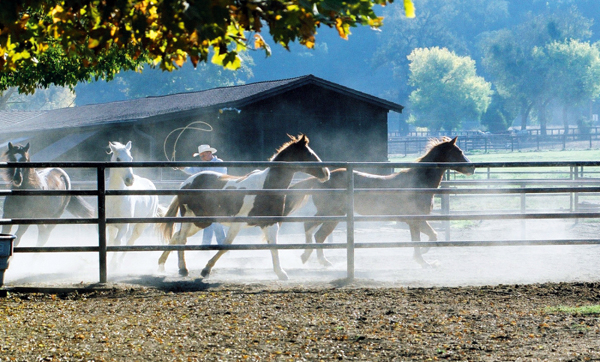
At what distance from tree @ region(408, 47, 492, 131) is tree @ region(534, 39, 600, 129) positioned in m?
8.30

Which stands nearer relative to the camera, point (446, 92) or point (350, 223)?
point (350, 223)

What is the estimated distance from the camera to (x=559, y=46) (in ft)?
247

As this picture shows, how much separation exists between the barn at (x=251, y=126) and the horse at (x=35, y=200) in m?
8.40

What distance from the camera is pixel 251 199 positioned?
26.7 ft

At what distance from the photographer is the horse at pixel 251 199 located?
26.1 ft

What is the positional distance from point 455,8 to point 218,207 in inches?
4893

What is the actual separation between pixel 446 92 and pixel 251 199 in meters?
74.2

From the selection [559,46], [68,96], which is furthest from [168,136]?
[68,96]

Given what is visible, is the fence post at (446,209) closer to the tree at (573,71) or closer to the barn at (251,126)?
the barn at (251,126)

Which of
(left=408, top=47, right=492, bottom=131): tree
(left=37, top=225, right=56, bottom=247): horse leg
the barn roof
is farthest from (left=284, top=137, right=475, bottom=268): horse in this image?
(left=408, top=47, right=492, bottom=131): tree

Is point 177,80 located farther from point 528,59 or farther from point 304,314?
point 304,314

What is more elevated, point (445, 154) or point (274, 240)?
point (445, 154)

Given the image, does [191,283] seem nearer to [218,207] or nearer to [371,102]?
[218,207]

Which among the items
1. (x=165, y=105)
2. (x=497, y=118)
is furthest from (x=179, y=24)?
(x=497, y=118)
